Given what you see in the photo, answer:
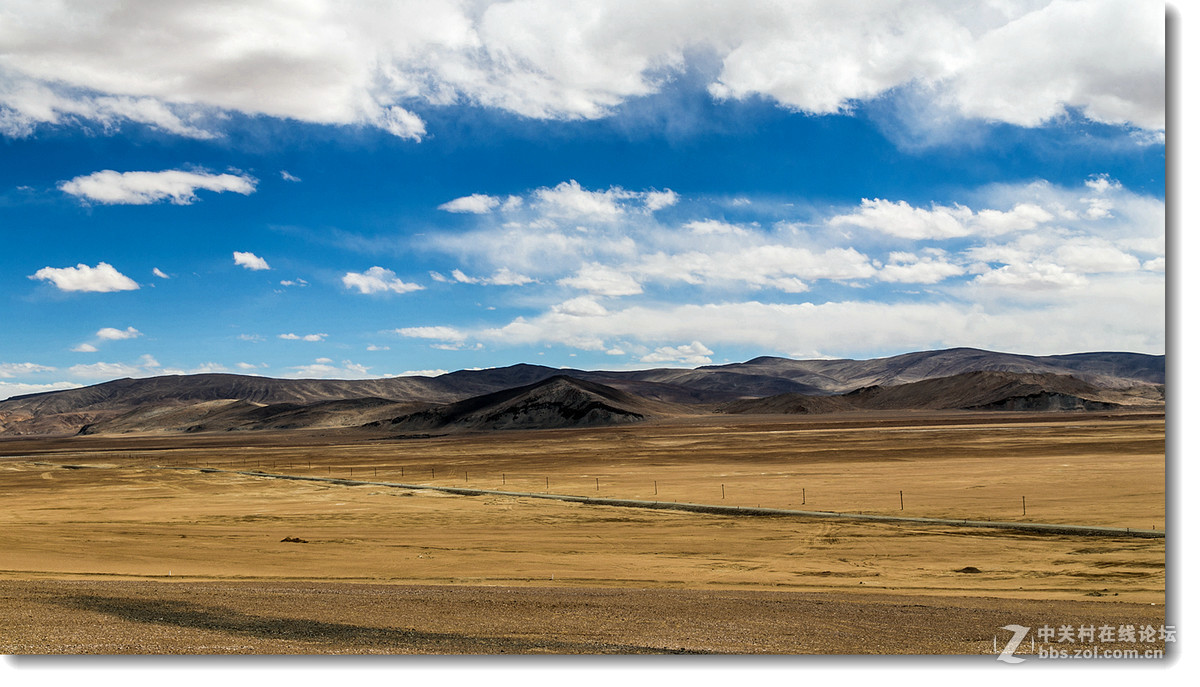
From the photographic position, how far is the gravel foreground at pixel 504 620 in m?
10.7

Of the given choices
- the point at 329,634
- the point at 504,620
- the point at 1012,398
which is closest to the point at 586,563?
the point at 504,620

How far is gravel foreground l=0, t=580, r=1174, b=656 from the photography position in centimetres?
1066

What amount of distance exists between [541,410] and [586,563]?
150 metres

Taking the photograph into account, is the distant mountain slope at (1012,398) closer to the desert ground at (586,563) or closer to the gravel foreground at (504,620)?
the desert ground at (586,563)

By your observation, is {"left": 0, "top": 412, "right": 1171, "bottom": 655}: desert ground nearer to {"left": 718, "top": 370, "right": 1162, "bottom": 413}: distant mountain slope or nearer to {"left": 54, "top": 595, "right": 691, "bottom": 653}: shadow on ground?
{"left": 54, "top": 595, "right": 691, "bottom": 653}: shadow on ground

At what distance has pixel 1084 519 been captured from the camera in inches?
1104

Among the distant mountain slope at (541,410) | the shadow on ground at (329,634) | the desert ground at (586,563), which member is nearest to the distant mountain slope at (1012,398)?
the distant mountain slope at (541,410)

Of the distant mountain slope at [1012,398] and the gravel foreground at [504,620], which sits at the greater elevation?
the distant mountain slope at [1012,398]

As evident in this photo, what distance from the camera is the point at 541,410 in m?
172

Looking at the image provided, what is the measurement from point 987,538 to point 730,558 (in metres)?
8.68

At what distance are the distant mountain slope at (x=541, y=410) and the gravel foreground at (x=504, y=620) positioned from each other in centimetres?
14278

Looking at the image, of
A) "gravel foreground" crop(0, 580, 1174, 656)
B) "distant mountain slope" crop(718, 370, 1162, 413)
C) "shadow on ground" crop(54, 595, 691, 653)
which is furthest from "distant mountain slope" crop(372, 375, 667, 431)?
"shadow on ground" crop(54, 595, 691, 653)

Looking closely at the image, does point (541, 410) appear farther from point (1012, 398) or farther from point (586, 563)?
point (586, 563)

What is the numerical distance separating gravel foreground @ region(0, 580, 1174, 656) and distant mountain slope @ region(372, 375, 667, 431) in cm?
14278
